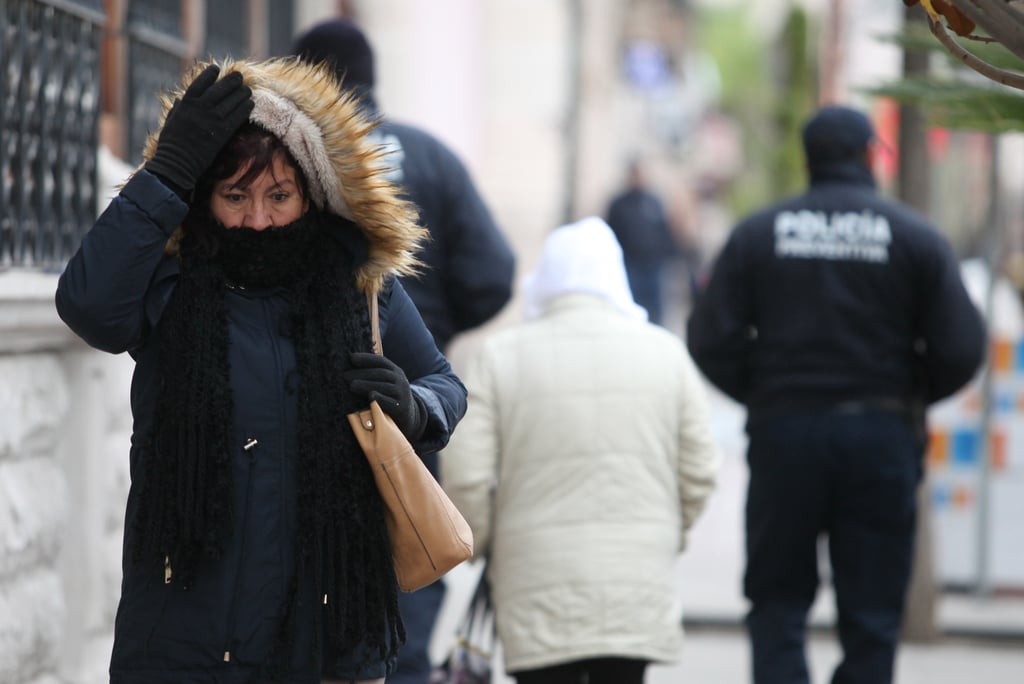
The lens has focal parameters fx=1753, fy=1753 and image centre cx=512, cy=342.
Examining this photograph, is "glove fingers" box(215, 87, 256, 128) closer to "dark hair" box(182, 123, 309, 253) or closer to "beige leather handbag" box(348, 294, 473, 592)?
"dark hair" box(182, 123, 309, 253)

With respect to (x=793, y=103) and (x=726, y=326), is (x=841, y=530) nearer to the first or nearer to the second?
(x=726, y=326)

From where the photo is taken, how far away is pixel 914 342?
19.1 feet

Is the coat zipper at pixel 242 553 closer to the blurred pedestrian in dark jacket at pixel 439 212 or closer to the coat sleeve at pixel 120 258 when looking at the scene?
the coat sleeve at pixel 120 258

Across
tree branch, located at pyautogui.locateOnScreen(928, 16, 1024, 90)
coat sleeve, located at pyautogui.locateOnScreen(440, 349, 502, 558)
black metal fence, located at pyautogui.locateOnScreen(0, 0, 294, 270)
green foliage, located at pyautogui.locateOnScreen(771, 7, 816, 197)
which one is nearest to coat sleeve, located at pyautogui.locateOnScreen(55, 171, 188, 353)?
tree branch, located at pyautogui.locateOnScreen(928, 16, 1024, 90)

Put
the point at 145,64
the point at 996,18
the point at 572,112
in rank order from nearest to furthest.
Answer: the point at 996,18 → the point at 145,64 → the point at 572,112

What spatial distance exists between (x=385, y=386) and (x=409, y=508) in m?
0.23

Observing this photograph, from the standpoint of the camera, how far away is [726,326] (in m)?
5.84

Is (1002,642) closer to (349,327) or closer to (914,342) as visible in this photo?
(914,342)

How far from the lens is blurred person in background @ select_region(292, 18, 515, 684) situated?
5531 mm

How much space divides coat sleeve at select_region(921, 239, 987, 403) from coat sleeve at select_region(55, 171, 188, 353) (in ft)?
10.7

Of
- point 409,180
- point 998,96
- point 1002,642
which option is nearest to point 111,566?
point 409,180

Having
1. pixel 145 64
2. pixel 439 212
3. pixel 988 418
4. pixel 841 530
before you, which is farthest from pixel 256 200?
pixel 988 418

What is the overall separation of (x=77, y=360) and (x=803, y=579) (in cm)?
243

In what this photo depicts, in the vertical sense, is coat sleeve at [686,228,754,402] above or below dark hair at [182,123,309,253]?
below
